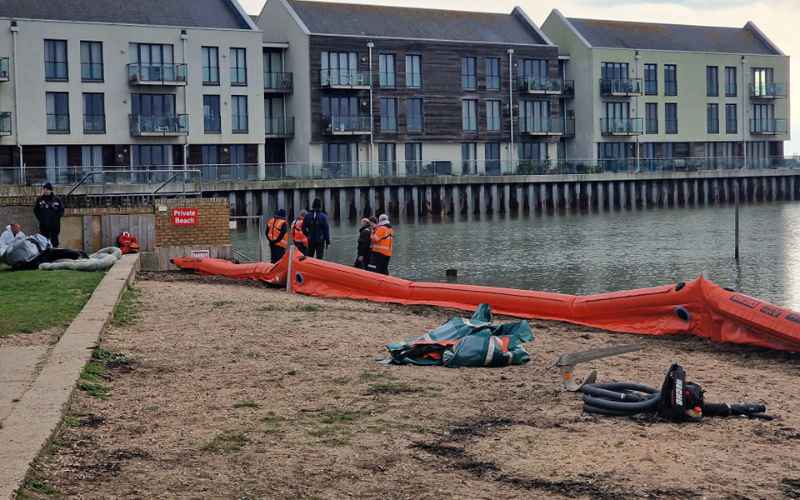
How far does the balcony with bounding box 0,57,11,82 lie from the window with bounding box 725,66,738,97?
158 ft

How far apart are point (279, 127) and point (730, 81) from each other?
3312cm

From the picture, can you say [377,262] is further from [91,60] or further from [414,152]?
[414,152]

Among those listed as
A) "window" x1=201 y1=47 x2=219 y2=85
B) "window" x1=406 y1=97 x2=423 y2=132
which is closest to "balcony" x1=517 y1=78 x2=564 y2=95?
"window" x1=406 y1=97 x2=423 y2=132

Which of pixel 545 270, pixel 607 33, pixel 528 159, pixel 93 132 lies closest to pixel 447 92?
pixel 528 159

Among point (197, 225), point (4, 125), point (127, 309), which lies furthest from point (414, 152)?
point (127, 309)

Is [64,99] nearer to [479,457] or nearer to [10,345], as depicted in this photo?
[10,345]

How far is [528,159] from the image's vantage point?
253 ft

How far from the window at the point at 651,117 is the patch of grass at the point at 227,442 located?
249ft

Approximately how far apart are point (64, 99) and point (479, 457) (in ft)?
184

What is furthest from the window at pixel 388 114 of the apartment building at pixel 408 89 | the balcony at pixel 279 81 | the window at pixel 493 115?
the window at pixel 493 115

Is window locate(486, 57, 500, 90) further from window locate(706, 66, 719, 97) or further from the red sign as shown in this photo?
the red sign

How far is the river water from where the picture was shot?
32.0 metres

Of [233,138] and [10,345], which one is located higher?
[233,138]

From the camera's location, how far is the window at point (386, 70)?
233 ft
